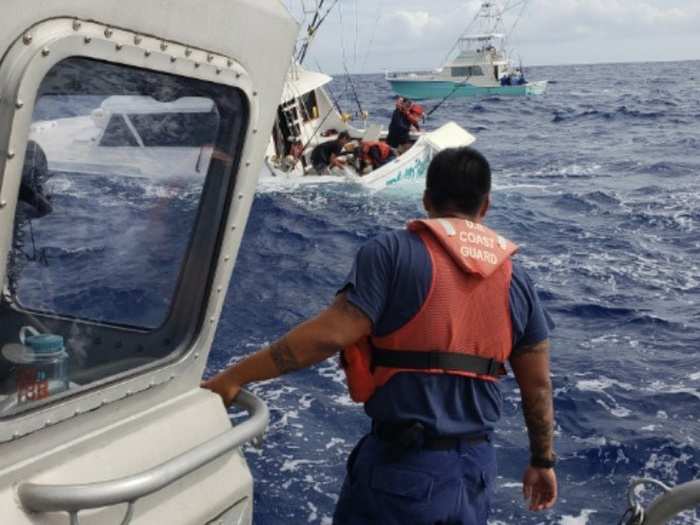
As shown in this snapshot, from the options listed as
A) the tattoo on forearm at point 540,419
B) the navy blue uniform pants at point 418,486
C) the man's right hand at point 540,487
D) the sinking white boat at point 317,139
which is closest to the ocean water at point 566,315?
the sinking white boat at point 317,139

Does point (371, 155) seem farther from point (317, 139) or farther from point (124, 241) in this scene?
point (124, 241)

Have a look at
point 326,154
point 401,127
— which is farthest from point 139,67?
point 401,127

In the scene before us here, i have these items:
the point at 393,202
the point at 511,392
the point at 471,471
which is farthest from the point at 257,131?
the point at 393,202

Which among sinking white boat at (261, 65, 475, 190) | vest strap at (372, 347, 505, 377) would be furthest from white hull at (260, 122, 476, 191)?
vest strap at (372, 347, 505, 377)

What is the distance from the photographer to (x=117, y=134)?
6.93 feet

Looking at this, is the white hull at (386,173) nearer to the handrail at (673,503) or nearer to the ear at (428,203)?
the ear at (428,203)

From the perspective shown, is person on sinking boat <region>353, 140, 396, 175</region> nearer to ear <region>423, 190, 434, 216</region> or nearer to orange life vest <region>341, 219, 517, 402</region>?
ear <region>423, 190, 434, 216</region>

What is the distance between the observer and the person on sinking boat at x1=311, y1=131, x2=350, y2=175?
19.0 metres

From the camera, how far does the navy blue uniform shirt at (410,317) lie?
8.07 feet

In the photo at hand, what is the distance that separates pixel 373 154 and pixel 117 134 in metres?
16.9

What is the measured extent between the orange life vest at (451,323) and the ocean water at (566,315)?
293 centimetres

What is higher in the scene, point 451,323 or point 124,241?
point 124,241

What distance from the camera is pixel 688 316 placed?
377 inches

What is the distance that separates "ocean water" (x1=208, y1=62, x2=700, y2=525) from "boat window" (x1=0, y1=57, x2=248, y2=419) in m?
3.26
